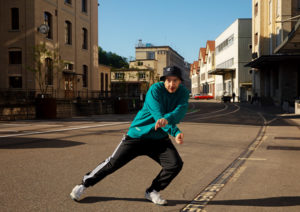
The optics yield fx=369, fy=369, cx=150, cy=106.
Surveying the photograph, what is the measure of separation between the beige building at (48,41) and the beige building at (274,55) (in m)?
17.9

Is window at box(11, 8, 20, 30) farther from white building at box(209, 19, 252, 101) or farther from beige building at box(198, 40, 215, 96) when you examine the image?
beige building at box(198, 40, 215, 96)

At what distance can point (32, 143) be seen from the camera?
9930 mm

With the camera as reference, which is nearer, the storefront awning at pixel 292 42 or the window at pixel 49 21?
the storefront awning at pixel 292 42

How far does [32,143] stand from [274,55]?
100 ft

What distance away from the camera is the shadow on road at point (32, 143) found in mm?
9328

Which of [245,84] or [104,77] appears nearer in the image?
[104,77]

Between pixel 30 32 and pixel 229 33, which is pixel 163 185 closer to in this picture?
pixel 30 32

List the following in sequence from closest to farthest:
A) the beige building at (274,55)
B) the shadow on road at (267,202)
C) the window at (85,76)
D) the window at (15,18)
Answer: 1. the shadow on road at (267,202)
2. the window at (15,18)
3. the window at (85,76)
4. the beige building at (274,55)

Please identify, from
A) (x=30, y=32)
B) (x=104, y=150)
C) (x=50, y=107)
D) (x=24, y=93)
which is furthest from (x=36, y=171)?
Result: (x=30, y=32)

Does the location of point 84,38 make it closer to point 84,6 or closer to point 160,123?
point 84,6

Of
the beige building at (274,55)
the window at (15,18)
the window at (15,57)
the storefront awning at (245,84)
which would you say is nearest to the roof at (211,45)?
the storefront awning at (245,84)

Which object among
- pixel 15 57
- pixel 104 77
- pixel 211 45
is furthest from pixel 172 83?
pixel 211 45

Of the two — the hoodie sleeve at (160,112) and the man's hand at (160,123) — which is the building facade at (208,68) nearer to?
the hoodie sleeve at (160,112)

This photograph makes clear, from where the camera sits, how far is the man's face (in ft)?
13.9
